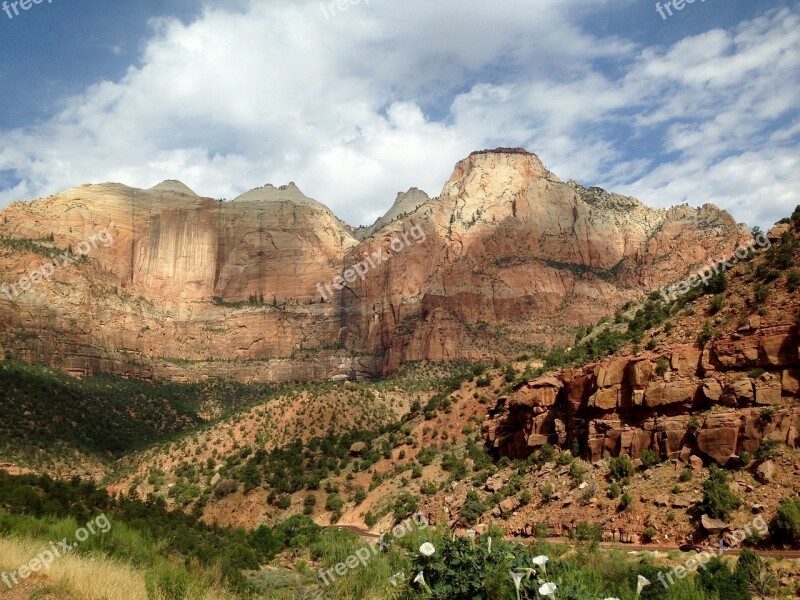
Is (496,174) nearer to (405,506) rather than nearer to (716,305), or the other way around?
(405,506)

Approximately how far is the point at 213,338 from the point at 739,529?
117189 millimetres

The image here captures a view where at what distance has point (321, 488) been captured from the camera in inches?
1855

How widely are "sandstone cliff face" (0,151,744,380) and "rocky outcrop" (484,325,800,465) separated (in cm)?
7208

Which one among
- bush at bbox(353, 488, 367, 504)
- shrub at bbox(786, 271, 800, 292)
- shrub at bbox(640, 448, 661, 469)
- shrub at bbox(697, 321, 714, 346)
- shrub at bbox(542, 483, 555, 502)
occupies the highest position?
shrub at bbox(786, 271, 800, 292)

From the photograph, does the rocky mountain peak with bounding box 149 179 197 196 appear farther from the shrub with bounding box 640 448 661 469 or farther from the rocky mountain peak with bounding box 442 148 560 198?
the shrub with bounding box 640 448 661 469

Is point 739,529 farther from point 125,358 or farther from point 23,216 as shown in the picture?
point 23,216

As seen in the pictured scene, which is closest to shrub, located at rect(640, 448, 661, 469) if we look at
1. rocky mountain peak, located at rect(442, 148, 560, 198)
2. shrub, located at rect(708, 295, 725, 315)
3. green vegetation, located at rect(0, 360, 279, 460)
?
shrub, located at rect(708, 295, 725, 315)

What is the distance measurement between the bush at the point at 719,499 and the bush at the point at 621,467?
13.2 ft

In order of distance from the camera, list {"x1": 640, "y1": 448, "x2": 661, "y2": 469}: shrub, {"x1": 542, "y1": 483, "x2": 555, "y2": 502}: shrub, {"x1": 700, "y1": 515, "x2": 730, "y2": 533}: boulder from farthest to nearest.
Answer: {"x1": 542, "y1": 483, "x2": 555, "y2": 502}: shrub
{"x1": 640, "y1": 448, "x2": 661, "y2": 469}: shrub
{"x1": 700, "y1": 515, "x2": 730, "y2": 533}: boulder

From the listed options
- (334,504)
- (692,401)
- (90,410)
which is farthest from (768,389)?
(90,410)

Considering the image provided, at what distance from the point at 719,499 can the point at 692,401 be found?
5266mm

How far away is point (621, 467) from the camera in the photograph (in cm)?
2625

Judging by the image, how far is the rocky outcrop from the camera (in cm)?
2312

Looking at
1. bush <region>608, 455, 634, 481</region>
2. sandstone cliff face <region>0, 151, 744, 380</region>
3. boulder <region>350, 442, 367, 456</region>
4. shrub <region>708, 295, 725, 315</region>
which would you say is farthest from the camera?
sandstone cliff face <region>0, 151, 744, 380</region>
